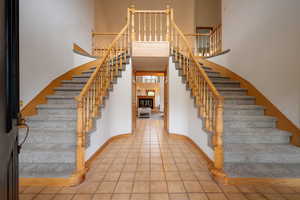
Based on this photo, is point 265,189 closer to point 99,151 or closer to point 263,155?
point 263,155

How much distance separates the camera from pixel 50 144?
2.25 meters

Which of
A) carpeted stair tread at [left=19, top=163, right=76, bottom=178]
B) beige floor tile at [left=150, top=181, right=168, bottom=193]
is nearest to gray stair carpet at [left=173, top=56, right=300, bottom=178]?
beige floor tile at [left=150, top=181, right=168, bottom=193]

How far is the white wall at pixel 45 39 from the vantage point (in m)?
2.65

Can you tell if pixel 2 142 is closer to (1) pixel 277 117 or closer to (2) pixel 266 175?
(2) pixel 266 175

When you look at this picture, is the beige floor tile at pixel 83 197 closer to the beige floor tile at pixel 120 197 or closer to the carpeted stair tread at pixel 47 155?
the beige floor tile at pixel 120 197

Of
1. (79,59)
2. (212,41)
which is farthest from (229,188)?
(212,41)

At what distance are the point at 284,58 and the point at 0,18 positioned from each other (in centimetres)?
338

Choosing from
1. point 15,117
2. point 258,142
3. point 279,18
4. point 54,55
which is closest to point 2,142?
point 15,117

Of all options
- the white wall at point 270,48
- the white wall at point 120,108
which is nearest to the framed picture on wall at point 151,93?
the white wall at point 120,108

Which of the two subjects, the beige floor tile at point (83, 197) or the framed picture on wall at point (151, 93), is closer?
the beige floor tile at point (83, 197)

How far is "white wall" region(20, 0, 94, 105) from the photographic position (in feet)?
8.68

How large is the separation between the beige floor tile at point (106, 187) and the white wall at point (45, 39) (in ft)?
6.77

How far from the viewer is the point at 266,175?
1.96m

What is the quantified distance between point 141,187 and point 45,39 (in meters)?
3.29
